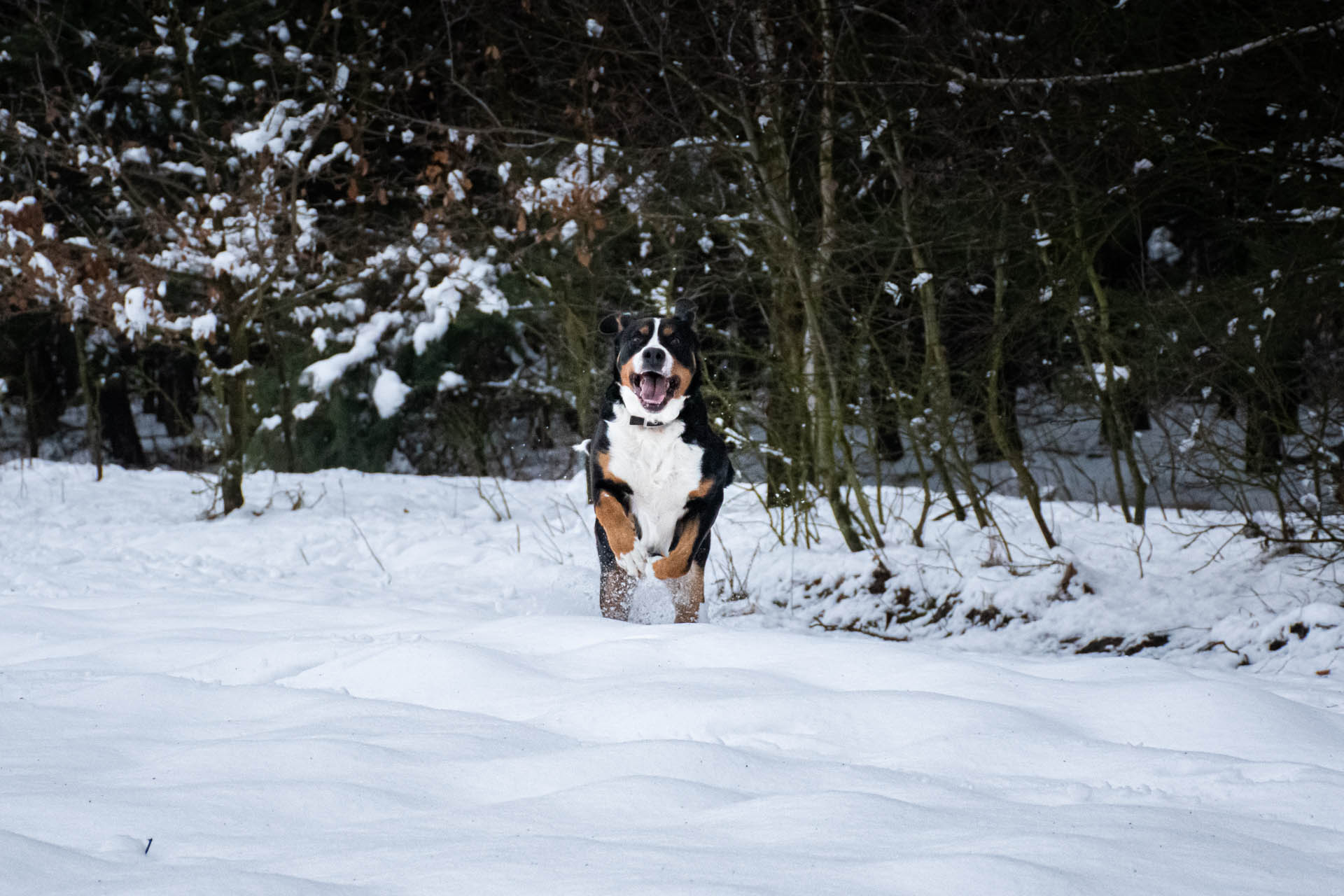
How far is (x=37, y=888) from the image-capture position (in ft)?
6.11

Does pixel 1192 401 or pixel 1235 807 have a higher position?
pixel 1192 401

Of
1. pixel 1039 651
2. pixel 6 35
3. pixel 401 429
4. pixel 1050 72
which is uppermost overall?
pixel 6 35

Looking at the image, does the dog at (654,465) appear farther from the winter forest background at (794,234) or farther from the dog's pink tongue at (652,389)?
the winter forest background at (794,234)

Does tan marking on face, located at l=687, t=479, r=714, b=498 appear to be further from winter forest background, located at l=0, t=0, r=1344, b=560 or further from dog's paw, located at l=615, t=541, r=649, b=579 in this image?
winter forest background, located at l=0, t=0, r=1344, b=560

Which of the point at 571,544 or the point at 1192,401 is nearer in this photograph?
the point at 1192,401

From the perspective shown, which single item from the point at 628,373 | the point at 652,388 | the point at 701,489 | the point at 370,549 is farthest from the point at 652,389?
the point at 370,549

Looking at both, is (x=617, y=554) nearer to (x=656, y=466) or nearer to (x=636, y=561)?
(x=636, y=561)

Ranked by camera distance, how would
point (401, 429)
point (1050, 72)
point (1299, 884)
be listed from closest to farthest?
1. point (1299, 884)
2. point (1050, 72)
3. point (401, 429)

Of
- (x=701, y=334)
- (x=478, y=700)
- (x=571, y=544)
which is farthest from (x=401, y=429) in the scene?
(x=478, y=700)

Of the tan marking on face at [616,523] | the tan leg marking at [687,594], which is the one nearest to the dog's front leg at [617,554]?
the tan marking on face at [616,523]

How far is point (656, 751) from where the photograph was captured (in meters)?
2.86

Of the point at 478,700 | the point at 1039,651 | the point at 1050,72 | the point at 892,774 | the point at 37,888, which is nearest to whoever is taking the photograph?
the point at 37,888

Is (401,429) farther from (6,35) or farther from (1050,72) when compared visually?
(1050,72)

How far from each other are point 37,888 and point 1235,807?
8.31ft
